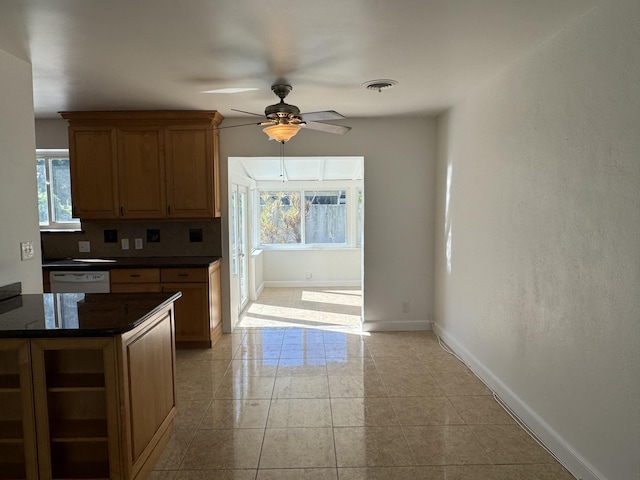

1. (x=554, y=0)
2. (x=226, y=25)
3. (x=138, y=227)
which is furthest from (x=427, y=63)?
(x=138, y=227)

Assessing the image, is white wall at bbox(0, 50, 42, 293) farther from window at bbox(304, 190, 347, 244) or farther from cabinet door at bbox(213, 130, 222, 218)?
window at bbox(304, 190, 347, 244)

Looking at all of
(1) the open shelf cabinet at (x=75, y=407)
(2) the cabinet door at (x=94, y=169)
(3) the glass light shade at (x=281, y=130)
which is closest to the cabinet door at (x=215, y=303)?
(2) the cabinet door at (x=94, y=169)

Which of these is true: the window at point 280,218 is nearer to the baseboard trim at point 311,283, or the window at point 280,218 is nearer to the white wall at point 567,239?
the baseboard trim at point 311,283

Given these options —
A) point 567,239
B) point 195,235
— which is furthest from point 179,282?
point 567,239

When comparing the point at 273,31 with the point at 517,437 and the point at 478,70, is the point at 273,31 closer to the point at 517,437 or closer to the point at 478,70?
the point at 478,70

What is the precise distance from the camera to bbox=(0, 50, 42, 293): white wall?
2680 millimetres

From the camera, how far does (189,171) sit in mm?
4469

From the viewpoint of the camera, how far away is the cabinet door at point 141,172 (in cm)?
442

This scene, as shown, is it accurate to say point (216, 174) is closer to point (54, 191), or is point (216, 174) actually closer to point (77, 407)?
point (54, 191)

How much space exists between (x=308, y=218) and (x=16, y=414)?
631cm

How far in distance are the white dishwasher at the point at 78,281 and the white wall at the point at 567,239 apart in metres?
3.56

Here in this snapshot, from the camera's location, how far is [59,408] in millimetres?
2119

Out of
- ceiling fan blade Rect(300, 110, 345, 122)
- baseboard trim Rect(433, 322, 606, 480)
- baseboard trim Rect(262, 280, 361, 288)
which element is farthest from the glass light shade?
baseboard trim Rect(262, 280, 361, 288)

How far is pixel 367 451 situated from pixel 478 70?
2.75m
